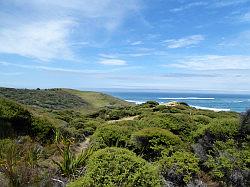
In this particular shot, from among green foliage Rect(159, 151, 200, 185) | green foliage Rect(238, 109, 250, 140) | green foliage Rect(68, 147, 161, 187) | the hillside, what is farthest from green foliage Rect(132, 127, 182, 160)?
the hillside

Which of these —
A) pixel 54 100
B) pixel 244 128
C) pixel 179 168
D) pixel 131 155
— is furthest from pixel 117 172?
pixel 54 100

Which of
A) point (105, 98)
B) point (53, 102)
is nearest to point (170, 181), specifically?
point (53, 102)

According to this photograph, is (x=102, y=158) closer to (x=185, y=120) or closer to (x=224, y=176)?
(x=224, y=176)

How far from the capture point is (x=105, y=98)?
98.6m

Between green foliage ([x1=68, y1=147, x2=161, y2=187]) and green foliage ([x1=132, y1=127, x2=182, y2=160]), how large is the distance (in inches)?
102

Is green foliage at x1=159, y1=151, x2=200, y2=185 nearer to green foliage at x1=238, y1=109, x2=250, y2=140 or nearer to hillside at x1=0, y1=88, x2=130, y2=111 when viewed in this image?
green foliage at x1=238, y1=109, x2=250, y2=140

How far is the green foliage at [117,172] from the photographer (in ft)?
23.6

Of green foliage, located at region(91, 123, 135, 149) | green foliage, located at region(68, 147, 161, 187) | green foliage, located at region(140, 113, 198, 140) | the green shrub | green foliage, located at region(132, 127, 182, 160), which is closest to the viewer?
green foliage, located at region(68, 147, 161, 187)

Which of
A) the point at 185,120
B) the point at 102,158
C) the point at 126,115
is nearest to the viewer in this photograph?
the point at 102,158

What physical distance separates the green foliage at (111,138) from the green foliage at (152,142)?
51 centimetres

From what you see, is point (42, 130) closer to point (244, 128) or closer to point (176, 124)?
point (176, 124)

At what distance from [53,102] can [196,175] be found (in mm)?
68129

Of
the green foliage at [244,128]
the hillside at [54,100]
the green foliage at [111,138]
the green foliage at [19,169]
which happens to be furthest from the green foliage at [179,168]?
the hillside at [54,100]

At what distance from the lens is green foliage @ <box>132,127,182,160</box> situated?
10336 mm
